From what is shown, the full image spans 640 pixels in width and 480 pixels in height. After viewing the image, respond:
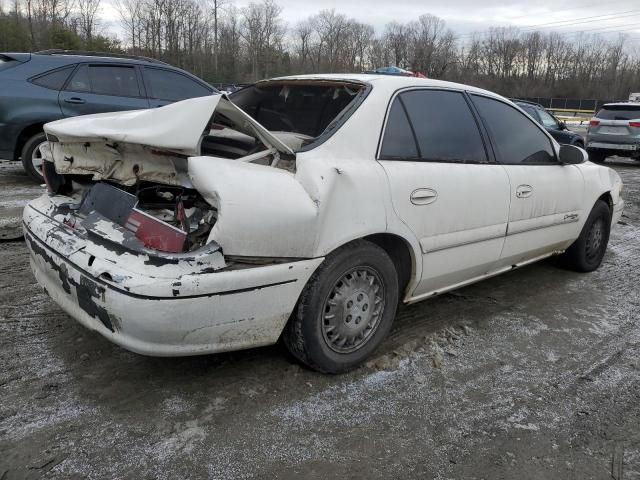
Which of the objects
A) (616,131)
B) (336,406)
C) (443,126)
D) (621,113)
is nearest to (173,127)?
(336,406)

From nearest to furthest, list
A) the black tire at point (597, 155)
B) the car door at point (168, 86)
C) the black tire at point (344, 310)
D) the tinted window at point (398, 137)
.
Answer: the black tire at point (344, 310), the tinted window at point (398, 137), the car door at point (168, 86), the black tire at point (597, 155)

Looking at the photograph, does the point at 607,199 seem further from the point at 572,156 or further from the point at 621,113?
the point at 621,113

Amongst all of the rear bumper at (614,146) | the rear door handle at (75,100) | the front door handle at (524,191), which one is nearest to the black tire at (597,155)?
the rear bumper at (614,146)

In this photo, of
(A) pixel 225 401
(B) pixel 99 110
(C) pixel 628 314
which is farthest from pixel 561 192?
(B) pixel 99 110

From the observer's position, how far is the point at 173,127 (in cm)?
242

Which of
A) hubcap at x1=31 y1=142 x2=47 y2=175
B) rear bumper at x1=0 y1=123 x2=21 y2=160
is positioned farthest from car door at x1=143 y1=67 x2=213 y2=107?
rear bumper at x1=0 y1=123 x2=21 y2=160

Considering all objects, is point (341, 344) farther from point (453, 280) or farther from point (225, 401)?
point (453, 280)

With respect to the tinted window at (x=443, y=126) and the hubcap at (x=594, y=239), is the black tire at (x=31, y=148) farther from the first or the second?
the hubcap at (x=594, y=239)

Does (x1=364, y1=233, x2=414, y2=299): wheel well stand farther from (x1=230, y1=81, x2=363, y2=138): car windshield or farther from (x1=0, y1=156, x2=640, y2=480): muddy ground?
(x1=230, y1=81, x2=363, y2=138): car windshield

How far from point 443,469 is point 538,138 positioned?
280 centimetres

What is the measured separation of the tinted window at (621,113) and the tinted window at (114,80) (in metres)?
11.4

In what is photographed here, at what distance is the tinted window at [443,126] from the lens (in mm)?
3189

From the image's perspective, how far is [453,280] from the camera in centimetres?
348

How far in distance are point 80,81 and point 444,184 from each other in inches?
233
